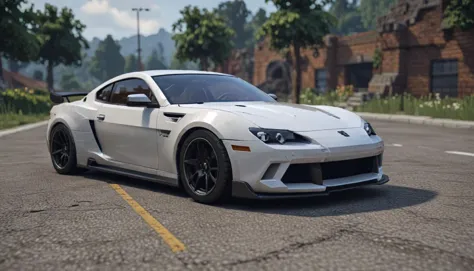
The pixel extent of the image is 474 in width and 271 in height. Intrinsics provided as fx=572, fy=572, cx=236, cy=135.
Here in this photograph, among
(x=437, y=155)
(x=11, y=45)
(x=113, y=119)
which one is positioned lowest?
(x=437, y=155)

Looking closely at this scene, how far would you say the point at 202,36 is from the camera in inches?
1781

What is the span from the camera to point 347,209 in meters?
5.08

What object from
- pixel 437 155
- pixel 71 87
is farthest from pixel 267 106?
pixel 71 87

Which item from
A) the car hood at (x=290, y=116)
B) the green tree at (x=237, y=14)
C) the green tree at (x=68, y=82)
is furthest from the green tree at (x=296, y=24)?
the green tree at (x=68, y=82)

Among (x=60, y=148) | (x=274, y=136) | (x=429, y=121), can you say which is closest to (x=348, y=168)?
(x=274, y=136)

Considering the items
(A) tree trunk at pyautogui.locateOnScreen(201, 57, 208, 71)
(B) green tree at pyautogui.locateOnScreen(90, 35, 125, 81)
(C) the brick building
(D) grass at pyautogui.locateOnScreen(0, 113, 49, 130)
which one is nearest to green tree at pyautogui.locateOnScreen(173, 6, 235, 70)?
(A) tree trunk at pyautogui.locateOnScreen(201, 57, 208, 71)

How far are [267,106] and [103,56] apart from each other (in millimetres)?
160418

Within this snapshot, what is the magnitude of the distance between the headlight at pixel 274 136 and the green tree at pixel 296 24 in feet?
83.2

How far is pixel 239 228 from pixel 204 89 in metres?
2.42

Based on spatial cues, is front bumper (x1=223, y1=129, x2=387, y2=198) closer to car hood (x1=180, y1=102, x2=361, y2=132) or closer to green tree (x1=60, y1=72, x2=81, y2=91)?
car hood (x1=180, y1=102, x2=361, y2=132)

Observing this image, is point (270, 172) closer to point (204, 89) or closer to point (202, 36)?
point (204, 89)

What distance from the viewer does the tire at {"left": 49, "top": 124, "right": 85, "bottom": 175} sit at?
7.32 m

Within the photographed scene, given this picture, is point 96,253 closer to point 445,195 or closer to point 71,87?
point 445,195

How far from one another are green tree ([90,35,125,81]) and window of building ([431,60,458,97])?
446ft
